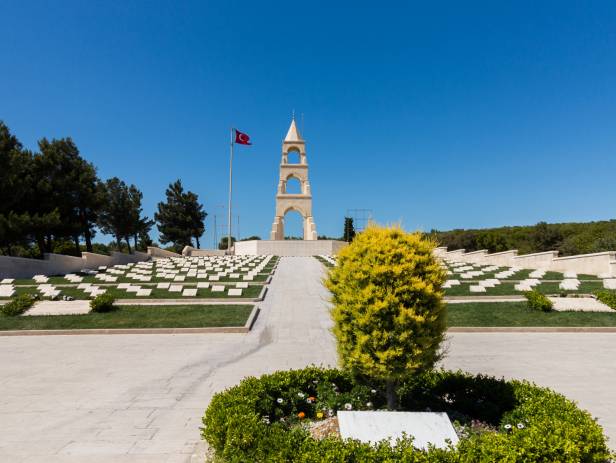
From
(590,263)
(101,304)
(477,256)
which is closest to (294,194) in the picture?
(477,256)

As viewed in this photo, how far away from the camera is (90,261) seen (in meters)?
31.2

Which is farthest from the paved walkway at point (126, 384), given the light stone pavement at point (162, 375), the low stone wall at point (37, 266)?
the low stone wall at point (37, 266)

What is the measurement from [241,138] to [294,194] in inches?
471

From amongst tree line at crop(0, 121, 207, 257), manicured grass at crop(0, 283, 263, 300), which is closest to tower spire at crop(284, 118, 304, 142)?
tree line at crop(0, 121, 207, 257)

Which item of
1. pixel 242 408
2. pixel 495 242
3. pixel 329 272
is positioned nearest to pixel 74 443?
pixel 242 408

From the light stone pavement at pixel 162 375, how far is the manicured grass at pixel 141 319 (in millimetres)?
772

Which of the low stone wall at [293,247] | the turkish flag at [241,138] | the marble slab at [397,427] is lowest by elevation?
the marble slab at [397,427]

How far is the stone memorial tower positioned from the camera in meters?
55.9

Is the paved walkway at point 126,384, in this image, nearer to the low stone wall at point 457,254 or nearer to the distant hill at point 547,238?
the distant hill at point 547,238

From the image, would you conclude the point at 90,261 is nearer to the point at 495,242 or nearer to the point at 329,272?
the point at 329,272

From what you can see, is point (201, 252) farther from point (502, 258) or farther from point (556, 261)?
point (556, 261)

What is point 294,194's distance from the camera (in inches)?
2242

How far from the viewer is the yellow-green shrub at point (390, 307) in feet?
13.9

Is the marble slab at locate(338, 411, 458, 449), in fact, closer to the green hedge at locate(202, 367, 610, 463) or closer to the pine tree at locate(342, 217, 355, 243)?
the green hedge at locate(202, 367, 610, 463)
